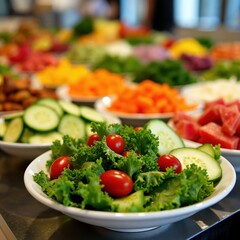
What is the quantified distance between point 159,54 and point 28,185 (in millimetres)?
2448

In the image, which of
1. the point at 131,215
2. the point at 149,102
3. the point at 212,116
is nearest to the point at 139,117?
the point at 149,102

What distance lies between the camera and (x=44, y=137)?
4.05 ft

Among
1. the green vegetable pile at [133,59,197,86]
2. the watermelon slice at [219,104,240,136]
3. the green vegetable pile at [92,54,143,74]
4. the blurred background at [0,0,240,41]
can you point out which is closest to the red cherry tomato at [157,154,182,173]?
the watermelon slice at [219,104,240,136]

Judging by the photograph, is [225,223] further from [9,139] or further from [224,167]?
[9,139]

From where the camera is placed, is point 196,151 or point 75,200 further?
point 196,151

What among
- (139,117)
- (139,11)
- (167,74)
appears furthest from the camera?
(139,11)

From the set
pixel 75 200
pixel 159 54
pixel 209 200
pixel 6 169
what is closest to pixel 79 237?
pixel 75 200

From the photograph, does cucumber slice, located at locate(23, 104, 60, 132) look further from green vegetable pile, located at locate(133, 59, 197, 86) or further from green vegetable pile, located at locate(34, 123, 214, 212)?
green vegetable pile, located at locate(133, 59, 197, 86)

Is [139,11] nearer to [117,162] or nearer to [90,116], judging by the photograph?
[90,116]

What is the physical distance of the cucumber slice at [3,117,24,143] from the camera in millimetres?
1229

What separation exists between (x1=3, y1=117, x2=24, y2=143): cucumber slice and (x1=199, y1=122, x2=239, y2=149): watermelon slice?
0.58 metres

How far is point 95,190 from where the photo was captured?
0.75m

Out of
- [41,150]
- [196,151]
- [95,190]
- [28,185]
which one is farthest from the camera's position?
[41,150]

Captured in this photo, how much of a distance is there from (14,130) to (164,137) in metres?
0.52
